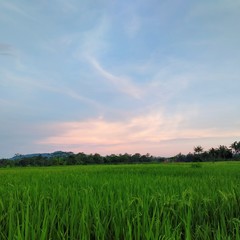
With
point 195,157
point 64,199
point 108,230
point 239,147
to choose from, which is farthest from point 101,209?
point 239,147

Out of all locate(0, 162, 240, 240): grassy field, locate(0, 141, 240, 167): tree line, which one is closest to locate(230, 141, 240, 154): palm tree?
locate(0, 141, 240, 167): tree line

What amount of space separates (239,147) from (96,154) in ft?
205

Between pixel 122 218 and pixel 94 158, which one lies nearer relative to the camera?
pixel 122 218

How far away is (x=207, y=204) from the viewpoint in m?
3.01

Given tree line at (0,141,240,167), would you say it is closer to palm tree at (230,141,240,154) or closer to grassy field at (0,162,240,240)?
palm tree at (230,141,240,154)

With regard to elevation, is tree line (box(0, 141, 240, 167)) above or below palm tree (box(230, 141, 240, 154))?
below

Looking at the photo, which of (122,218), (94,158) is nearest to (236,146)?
(94,158)

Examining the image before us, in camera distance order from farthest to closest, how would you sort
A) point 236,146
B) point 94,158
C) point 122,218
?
point 236,146 → point 94,158 → point 122,218

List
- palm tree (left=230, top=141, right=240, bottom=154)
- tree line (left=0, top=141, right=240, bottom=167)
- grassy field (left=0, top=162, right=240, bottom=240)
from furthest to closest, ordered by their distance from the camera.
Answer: palm tree (left=230, top=141, right=240, bottom=154), tree line (left=0, top=141, right=240, bottom=167), grassy field (left=0, top=162, right=240, bottom=240)

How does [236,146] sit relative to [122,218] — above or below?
above

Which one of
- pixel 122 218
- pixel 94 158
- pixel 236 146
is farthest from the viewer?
pixel 236 146

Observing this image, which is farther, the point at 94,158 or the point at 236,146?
the point at 236,146

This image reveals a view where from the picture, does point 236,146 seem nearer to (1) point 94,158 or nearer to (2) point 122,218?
(1) point 94,158

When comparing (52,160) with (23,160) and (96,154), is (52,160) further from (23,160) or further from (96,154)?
(96,154)
